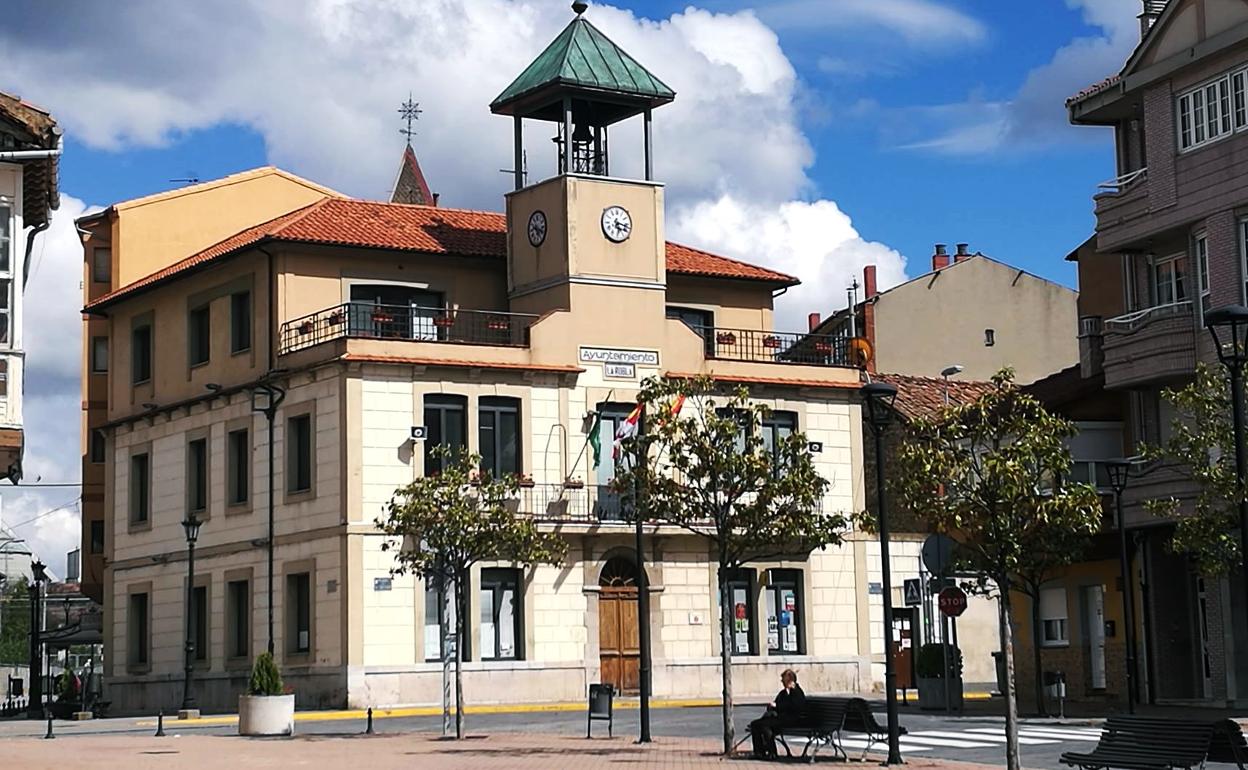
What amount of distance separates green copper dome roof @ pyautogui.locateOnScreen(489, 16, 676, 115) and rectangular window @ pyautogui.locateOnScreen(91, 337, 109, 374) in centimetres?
1846

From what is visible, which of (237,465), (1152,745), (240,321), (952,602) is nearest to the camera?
(1152,745)

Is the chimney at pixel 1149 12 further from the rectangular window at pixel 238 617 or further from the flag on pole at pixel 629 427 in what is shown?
the rectangular window at pixel 238 617

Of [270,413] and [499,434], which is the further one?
[270,413]

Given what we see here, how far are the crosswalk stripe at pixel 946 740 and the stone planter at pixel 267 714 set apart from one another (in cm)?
1068

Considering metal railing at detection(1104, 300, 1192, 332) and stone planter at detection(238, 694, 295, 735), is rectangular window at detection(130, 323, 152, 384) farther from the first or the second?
metal railing at detection(1104, 300, 1192, 332)

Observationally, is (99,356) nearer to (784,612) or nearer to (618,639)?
(618,639)

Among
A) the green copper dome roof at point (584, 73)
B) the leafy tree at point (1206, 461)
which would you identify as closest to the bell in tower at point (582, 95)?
the green copper dome roof at point (584, 73)

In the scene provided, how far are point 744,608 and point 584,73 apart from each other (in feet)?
43.7

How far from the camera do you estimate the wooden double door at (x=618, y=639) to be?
47562mm

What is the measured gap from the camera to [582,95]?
48.6 m

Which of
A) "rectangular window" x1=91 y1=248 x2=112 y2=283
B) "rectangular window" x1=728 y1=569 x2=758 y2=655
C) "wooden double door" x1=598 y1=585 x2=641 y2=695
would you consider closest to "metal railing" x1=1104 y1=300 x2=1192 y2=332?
"rectangular window" x1=728 y1=569 x2=758 y2=655

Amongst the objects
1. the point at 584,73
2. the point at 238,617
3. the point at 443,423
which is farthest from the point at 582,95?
the point at 238,617

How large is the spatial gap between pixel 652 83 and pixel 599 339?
6502 millimetres

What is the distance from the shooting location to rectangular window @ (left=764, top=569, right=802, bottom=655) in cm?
4954
